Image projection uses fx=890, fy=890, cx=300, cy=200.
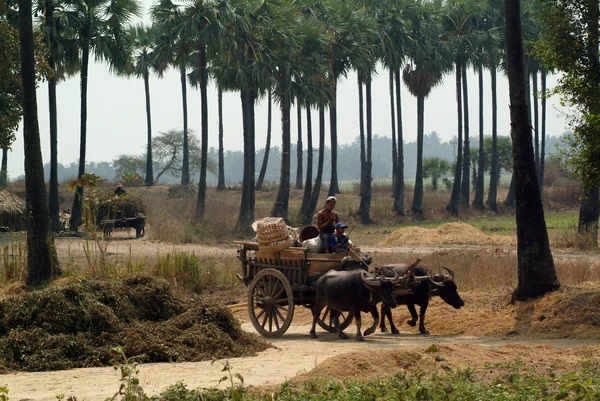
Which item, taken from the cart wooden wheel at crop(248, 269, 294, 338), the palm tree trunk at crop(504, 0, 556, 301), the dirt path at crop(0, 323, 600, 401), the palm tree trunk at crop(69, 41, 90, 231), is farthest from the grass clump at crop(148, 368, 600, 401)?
the palm tree trunk at crop(69, 41, 90, 231)

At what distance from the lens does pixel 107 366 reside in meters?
11.5

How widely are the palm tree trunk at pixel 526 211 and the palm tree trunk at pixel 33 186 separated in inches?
393

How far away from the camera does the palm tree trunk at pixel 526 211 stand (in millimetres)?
16047

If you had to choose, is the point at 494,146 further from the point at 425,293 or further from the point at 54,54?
the point at 425,293

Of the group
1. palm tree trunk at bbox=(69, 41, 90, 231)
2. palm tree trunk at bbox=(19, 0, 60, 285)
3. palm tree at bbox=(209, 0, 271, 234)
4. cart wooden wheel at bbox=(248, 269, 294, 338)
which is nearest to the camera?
cart wooden wheel at bbox=(248, 269, 294, 338)

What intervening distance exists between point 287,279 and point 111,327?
11.9 ft

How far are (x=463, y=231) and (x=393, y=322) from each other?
2151cm

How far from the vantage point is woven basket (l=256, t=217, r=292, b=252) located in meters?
15.2

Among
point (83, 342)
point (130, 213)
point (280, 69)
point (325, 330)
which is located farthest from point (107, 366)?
point (280, 69)

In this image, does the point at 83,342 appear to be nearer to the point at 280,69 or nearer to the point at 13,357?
the point at 13,357

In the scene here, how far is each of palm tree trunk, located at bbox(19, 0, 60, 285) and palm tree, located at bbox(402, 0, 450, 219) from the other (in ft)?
121

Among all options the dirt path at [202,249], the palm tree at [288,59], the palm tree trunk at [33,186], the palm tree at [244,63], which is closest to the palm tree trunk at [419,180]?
the palm tree at [288,59]

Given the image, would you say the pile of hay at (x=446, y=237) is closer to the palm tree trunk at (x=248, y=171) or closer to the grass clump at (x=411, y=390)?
the palm tree trunk at (x=248, y=171)

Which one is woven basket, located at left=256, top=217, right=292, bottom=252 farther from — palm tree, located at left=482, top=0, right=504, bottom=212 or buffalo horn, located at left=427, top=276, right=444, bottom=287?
palm tree, located at left=482, top=0, right=504, bottom=212
